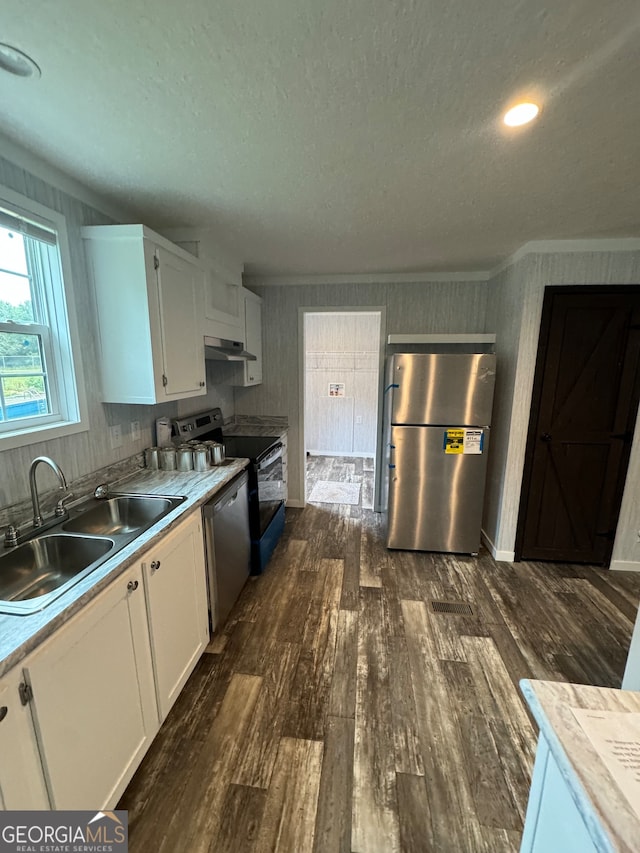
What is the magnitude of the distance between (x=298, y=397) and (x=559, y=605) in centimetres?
283

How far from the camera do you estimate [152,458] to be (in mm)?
Result: 2299

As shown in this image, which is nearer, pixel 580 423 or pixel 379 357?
pixel 580 423

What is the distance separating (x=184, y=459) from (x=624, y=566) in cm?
361

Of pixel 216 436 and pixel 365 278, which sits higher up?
pixel 365 278

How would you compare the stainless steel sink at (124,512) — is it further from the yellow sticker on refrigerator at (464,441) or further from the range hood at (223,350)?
the yellow sticker on refrigerator at (464,441)

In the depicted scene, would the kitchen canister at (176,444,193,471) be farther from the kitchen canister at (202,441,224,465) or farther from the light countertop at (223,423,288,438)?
the light countertop at (223,423,288,438)

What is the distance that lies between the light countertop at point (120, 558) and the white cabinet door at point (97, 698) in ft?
0.18

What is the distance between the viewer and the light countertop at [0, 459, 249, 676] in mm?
893

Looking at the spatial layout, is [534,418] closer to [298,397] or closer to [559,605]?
[559,605]

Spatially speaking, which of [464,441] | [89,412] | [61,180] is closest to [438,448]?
[464,441]

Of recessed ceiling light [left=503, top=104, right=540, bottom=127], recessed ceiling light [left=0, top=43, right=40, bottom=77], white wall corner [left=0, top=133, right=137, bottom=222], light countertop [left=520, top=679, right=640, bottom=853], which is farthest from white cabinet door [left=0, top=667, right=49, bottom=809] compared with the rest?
recessed ceiling light [left=503, top=104, right=540, bottom=127]

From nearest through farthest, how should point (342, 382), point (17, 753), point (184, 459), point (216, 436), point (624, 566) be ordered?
point (17, 753)
point (184, 459)
point (624, 566)
point (216, 436)
point (342, 382)

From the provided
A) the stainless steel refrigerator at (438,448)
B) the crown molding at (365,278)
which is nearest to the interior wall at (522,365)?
the stainless steel refrigerator at (438,448)

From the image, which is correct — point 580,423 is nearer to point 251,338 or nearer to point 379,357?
point 379,357
